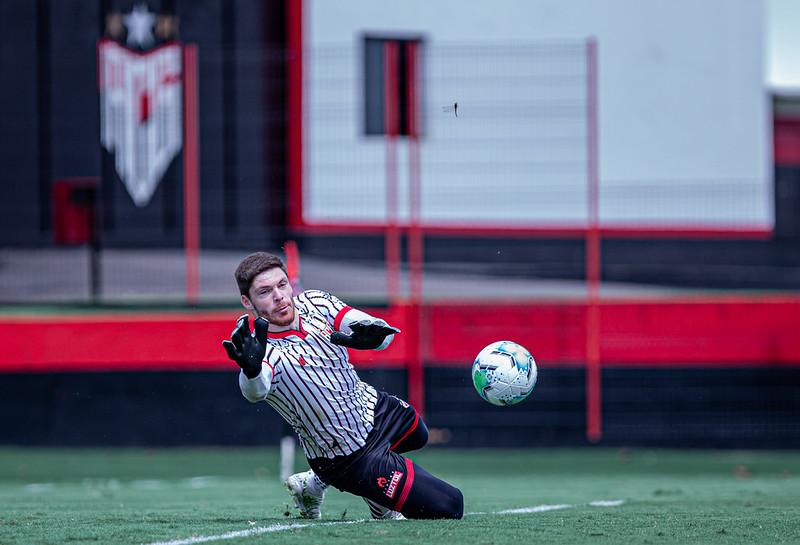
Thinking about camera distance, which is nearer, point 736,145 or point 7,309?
point 7,309

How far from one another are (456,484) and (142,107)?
711 cm

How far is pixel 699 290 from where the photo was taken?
717 inches

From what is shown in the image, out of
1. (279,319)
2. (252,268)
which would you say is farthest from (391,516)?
(252,268)

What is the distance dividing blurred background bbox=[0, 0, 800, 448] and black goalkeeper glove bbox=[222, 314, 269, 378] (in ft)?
20.3

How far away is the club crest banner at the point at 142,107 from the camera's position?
1558cm

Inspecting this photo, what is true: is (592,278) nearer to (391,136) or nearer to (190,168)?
(391,136)

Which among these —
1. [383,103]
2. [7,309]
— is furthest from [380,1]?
[7,309]

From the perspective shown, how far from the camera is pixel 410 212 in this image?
15117 millimetres

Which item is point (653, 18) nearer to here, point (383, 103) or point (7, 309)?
point (383, 103)

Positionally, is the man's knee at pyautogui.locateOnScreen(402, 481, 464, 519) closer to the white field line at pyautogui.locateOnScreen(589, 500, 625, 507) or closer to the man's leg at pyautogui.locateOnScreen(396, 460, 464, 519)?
the man's leg at pyautogui.locateOnScreen(396, 460, 464, 519)

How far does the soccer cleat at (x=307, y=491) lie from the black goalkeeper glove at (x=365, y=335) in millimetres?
988

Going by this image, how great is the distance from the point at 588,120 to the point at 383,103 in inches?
95.7

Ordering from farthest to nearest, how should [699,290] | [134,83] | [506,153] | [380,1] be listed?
[380,1] → [699,290] → [134,83] → [506,153]

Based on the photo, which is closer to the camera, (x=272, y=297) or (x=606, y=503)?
(x=272, y=297)
